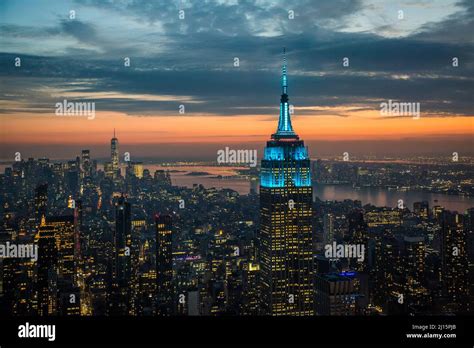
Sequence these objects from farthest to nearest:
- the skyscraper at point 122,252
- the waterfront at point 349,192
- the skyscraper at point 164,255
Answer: the skyscraper at point 164,255
the skyscraper at point 122,252
the waterfront at point 349,192

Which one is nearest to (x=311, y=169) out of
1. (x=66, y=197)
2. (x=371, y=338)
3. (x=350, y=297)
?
(x=350, y=297)

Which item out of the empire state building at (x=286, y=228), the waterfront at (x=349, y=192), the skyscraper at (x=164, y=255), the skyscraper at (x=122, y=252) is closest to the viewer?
the waterfront at (x=349, y=192)

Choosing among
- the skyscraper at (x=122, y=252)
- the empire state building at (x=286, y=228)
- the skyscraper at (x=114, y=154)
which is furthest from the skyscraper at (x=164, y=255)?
the empire state building at (x=286, y=228)

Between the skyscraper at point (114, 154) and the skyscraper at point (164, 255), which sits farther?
the skyscraper at point (164, 255)

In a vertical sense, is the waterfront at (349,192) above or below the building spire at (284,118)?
below

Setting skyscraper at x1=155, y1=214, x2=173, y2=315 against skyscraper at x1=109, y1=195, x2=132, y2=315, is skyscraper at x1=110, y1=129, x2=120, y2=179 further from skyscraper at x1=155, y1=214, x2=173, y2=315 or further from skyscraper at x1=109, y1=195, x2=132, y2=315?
skyscraper at x1=155, y1=214, x2=173, y2=315

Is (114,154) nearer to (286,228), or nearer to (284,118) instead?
(284,118)

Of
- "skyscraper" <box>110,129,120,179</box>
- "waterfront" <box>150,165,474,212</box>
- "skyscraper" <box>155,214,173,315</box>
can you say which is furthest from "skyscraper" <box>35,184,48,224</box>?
"skyscraper" <box>155,214,173,315</box>

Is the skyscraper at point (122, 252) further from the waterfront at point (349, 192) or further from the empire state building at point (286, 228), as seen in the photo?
the empire state building at point (286, 228)
